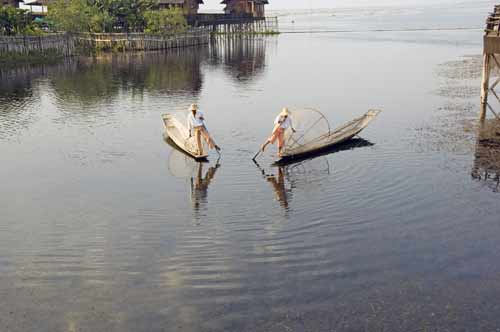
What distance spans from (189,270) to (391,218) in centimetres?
513

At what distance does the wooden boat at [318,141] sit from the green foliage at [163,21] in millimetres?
49627

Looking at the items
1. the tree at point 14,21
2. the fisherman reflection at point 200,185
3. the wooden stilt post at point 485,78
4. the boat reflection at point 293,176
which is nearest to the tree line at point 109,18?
the tree at point 14,21

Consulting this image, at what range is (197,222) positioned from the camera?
11781mm

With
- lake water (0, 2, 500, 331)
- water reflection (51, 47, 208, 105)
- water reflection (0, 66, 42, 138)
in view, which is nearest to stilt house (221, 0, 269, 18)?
water reflection (51, 47, 208, 105)

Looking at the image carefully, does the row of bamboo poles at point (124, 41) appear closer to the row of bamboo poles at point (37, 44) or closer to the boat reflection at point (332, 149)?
the row of bamboo poles at point (37, 44)

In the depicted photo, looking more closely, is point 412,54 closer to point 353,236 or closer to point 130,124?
point 130,124

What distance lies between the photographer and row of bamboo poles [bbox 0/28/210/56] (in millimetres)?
44875

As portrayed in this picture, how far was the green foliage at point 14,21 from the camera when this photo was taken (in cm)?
4450

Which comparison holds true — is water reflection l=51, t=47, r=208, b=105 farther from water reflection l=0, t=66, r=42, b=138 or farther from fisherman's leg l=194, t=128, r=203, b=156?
fisherman's leg l=194, t=128, r=203, b=156

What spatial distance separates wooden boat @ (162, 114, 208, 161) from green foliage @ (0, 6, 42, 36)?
32.1 meters

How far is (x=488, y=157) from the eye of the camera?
54.0 feet

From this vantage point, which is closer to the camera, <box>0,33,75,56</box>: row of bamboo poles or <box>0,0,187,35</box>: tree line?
<box>0,33,75,56</box>: row of bamboo poles

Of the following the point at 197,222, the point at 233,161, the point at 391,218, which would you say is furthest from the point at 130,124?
the point at 391,218

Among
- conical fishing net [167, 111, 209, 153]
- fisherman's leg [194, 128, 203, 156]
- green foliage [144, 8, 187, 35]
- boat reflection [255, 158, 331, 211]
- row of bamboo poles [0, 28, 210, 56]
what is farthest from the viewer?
green foliage [144, 8, 187, 35]
